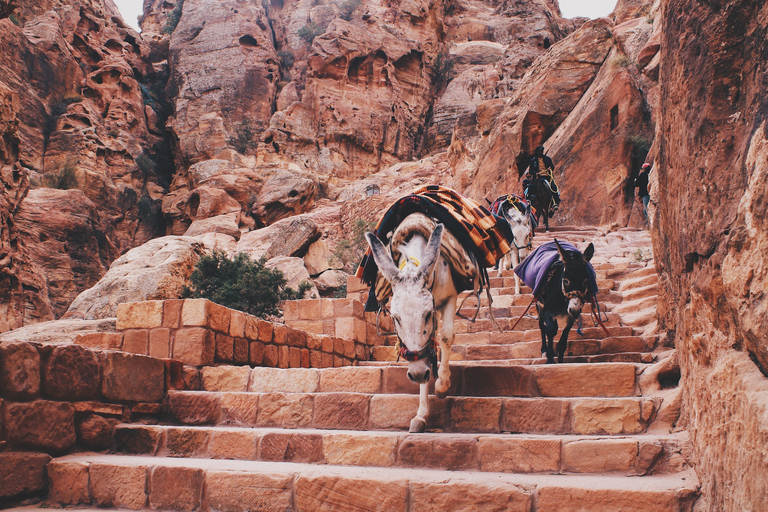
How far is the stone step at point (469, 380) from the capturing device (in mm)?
3846

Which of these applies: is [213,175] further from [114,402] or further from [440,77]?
[114,402]

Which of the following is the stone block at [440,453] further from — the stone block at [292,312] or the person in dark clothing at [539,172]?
the person in dark clothing at [539,172]

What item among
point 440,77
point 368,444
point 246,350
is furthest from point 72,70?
point 368,444

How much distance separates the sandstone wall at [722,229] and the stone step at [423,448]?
1.14ft

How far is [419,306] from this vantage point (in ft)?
10.8

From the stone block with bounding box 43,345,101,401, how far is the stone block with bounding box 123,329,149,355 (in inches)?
42.2

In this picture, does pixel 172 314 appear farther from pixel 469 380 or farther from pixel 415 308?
pixel 469 380

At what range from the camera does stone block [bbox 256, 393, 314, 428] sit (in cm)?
409

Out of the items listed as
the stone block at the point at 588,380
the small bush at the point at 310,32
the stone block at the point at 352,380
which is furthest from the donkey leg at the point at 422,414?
the small bush at the point at 310,32

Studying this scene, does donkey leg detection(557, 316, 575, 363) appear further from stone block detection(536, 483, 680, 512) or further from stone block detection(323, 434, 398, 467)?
stone block detection(536, 483, 680, 512)

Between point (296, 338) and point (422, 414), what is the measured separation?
3.15 m

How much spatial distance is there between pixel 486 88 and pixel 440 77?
532cm

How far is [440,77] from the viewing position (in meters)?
41.5

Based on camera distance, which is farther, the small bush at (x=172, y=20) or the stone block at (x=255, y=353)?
the small bush at (x=172, y=20)
